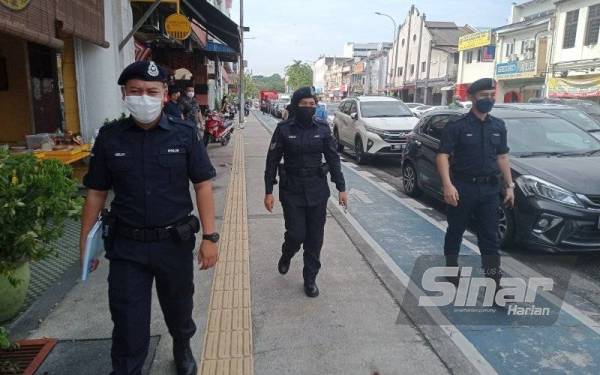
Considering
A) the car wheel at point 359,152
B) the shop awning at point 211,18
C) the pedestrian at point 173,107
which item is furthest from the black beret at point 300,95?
the car wheel at point 359,152

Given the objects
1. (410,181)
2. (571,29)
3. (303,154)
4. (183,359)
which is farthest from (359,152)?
(571,29)

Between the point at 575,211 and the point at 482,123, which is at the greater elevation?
the point at 482,123

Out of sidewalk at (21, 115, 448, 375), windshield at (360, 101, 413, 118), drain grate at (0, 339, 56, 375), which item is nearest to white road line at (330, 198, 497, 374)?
sidewalk at (21, 115, 448, 375)

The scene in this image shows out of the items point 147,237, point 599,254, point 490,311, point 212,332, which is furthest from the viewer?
point 599,254

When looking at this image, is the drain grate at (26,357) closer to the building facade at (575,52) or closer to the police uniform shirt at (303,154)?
the police uniform shirt at (303,154)

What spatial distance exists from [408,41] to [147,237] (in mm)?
49253

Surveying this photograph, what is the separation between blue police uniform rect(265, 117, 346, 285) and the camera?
12.8 ft

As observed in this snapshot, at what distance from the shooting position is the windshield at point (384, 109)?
12.2 meters

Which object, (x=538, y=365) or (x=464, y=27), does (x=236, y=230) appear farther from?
(x=464, y=27)

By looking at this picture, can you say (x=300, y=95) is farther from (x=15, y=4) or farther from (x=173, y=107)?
(x=173, y=107)

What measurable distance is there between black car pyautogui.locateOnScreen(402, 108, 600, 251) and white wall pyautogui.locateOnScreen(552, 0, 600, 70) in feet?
67.3

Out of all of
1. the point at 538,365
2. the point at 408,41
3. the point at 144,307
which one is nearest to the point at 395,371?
the point at 538,365

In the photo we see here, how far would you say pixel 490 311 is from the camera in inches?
149

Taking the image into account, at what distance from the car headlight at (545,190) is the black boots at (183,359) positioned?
12.4ft
